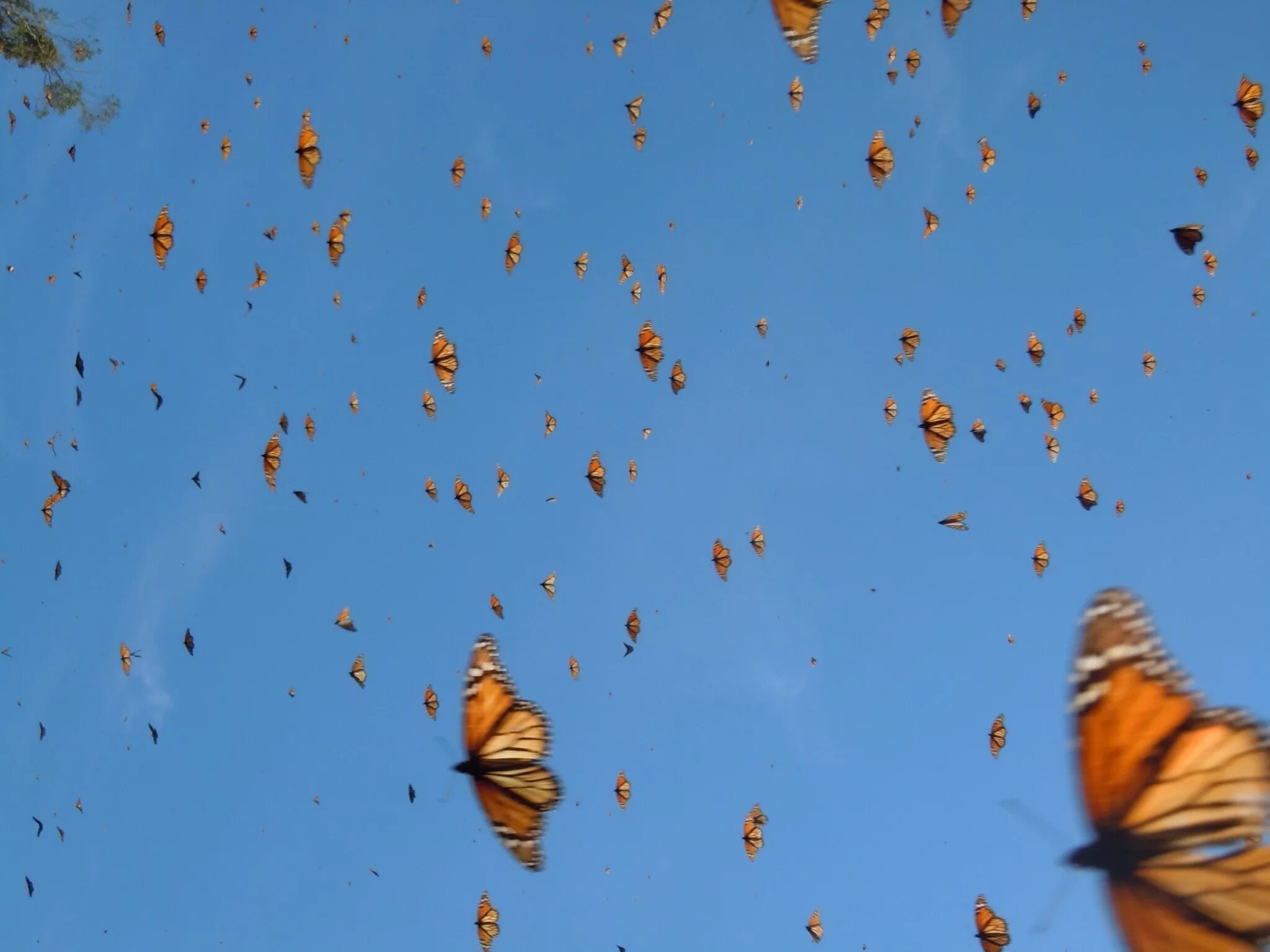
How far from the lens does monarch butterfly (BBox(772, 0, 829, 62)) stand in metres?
9.93

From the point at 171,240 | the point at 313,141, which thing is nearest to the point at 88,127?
the point at 171,240

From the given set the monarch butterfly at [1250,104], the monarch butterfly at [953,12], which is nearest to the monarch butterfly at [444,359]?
the monarch butterfly at [953,12]

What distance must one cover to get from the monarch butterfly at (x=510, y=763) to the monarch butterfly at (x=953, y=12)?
13552mm

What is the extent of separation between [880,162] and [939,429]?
5.08 m

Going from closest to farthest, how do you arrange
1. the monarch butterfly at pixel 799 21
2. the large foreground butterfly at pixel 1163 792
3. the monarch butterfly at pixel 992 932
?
the large foreground butterfly at pixel 1163 792, the monarch butterfly at pixel 799 21, the monarch butterfly at pixel 992 932

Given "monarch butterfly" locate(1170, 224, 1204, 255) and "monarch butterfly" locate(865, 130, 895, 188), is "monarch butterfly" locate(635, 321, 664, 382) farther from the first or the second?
"monarch butterfly" locate(1170, 224, 1204, 255)

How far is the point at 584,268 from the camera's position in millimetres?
16469

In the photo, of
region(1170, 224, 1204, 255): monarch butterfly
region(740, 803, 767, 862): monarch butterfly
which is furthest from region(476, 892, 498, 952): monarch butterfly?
region(1170, 224, 1204, 255): monarch butterfly

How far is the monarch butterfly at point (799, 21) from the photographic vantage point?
391 inches

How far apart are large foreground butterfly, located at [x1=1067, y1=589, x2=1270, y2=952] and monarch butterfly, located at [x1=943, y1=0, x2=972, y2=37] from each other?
43.4 feet

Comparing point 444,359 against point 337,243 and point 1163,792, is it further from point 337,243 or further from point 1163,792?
point 1163,792

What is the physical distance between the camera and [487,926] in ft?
49.8

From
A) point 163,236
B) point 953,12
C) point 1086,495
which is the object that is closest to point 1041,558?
point 1086,495

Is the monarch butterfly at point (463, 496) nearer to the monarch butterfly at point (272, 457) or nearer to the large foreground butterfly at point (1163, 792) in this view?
the monarch butterfly at point (272, 457)
